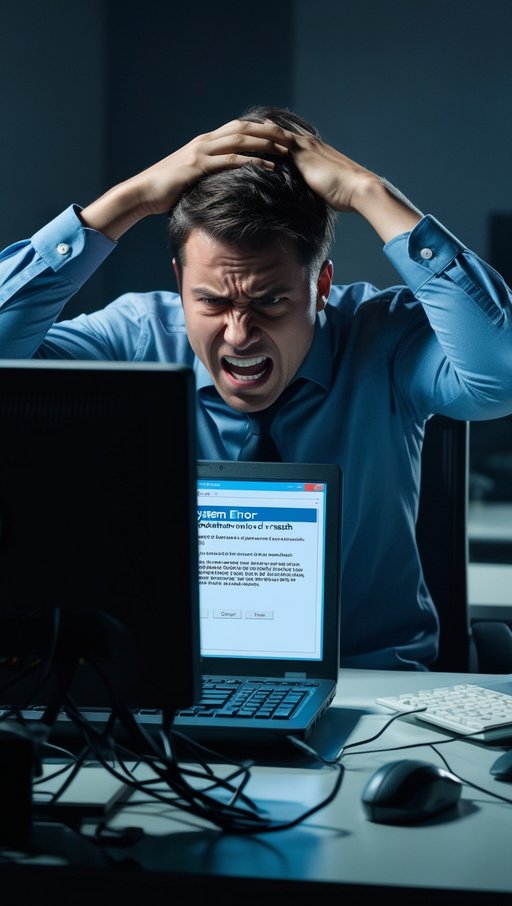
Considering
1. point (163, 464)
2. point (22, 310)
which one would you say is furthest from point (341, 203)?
point (163, 464)

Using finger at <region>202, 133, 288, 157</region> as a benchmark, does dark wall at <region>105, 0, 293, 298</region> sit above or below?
above

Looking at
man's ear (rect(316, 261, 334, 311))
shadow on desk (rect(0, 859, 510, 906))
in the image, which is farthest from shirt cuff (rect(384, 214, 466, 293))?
shadow on desk (rect(0, 859, 510, 906))

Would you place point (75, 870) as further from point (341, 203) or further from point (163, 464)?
point (341, 203)

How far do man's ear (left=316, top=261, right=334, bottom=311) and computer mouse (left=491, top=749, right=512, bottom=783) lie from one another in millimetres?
898

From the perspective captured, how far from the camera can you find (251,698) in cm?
111

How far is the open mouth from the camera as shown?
1.60 meters

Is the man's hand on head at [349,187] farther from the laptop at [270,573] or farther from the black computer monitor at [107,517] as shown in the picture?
the black computer monitor at [107,517]

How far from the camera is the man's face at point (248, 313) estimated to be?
152 centimetres

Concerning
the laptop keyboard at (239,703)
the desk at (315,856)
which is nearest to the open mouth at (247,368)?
the laptop keyboard at (239,703)

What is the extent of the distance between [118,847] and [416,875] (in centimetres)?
23

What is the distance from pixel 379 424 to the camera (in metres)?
1.70

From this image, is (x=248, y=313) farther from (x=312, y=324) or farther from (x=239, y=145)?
(x=239, y=145)

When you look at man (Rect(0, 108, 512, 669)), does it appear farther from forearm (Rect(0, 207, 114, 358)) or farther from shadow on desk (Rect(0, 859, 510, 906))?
shadow on desk (Rect(0, 859, 510, 906))

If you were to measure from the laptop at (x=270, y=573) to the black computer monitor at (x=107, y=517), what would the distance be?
1.06ft
